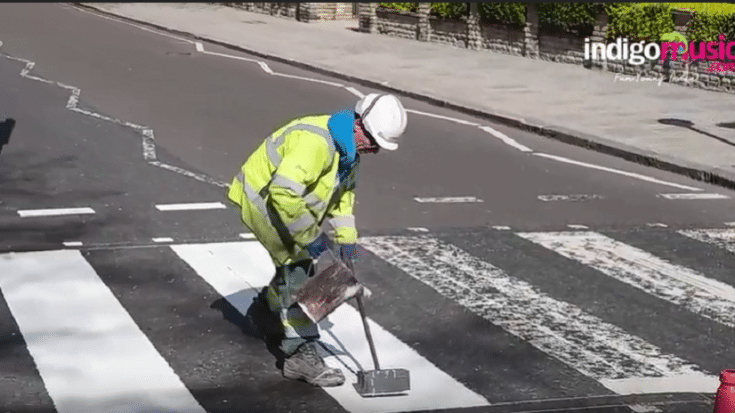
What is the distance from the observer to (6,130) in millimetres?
17391

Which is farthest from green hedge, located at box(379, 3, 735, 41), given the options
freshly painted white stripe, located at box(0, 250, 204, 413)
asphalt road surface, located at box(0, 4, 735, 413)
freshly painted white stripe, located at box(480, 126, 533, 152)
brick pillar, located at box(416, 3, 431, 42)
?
freshly painted white stripe, located at box(0, 250, 204, 413)

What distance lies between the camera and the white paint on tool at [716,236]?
40.4 feet

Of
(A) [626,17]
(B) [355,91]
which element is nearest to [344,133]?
(B) [355,91]

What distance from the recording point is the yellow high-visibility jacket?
7520 millimetres

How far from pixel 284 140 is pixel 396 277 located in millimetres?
3162

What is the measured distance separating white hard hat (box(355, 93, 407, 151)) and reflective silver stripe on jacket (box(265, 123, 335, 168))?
0.75ft


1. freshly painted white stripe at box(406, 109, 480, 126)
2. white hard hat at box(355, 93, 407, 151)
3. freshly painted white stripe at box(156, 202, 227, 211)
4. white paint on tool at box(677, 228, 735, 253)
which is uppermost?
white hard hat at box(355, 93, 407, 151)

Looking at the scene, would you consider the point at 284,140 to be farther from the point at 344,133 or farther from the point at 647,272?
the point at 647,272

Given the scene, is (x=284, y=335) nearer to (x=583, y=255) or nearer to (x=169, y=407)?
(x=169, y=407)

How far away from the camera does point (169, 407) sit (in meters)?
7.77

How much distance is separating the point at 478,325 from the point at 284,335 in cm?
174

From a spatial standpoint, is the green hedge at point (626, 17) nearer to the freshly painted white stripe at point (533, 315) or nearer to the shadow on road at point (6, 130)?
the shadow on road at point (6, 130)

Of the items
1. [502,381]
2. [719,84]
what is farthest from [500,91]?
[502,381]

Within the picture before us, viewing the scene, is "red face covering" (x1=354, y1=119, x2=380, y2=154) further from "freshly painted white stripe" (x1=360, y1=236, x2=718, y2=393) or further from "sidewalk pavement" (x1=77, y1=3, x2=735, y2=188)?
"sidewalk pavement" (x1=77, y1=3, x2=735, y2=188)
